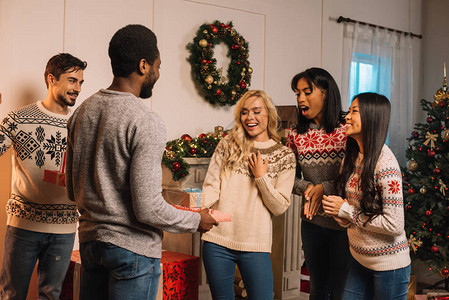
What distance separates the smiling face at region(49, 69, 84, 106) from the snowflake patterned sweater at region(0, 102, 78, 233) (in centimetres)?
17

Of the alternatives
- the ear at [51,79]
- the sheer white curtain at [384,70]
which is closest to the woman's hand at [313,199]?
the ear at [51,79]

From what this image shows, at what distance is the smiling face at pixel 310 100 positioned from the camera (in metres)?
2.63

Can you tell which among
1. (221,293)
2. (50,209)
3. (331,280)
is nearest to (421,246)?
(331,280)

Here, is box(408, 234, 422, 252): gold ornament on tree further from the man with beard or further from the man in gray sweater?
the man in gray sweater

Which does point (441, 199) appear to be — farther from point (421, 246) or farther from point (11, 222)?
point (11, 222)

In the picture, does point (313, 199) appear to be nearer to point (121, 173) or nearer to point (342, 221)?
point (342, 221)

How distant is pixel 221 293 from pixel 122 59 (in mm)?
1273

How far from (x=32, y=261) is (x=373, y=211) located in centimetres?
167

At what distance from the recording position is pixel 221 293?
2.41 metres

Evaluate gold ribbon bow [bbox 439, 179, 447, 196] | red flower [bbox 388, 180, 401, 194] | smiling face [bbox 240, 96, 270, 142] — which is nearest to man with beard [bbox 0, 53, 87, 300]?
smiling face [bbox 240, 96, 270, 142]

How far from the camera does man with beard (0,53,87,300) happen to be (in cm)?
259

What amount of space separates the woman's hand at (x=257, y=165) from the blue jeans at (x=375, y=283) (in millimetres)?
567

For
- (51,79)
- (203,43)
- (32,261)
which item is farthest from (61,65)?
(203,43)

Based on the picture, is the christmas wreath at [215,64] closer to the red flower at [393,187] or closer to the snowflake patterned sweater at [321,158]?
the snowflake patterned sweater at [321,158]
